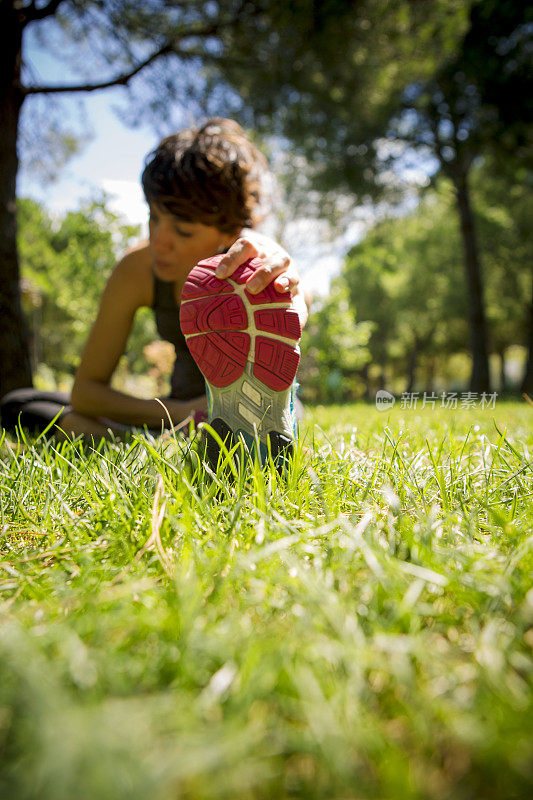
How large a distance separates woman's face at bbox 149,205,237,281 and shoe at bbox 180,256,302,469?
0.90 metres

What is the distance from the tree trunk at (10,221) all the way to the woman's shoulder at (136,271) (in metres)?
2.03

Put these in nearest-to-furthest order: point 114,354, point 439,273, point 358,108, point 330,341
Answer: point 114,354
point 358,108
point 330,341
point 439,273

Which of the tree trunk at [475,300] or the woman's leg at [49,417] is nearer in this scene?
the woman's leg at [49,417]

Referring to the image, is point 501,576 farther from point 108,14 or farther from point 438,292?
point 438,292

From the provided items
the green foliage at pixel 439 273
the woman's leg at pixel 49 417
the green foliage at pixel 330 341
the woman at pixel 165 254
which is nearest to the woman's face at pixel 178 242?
the woman at pixel 165 254

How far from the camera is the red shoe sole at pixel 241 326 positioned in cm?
125

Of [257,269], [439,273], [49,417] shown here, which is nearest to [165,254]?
[49,417]

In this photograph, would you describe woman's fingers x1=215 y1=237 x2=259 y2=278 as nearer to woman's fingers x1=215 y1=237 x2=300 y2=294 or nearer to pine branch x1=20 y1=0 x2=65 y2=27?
woman's fingers x1=215 y1=237 x2=300 y2=294

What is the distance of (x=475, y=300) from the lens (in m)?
10.0

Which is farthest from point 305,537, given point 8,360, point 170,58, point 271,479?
point 170,58

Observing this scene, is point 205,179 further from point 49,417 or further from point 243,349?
point 49,417

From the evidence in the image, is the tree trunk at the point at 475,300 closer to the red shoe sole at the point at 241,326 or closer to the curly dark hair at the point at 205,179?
the curly dark hair at the point at 205,179

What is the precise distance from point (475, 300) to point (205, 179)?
934 cm

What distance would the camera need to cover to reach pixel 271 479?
110 centimetres
